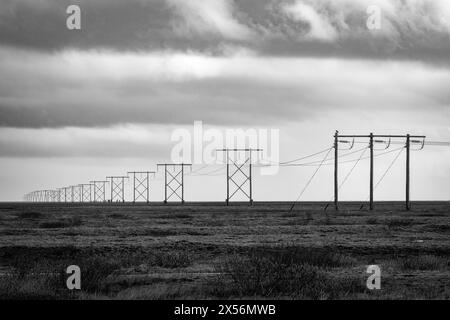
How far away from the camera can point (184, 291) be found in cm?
2095

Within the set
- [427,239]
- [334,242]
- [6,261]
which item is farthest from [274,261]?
[427,239]

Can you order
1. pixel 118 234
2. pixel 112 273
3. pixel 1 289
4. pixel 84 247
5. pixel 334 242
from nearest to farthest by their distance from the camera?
pixel 1 289
pixel 112 273
pixel 84 247
pixel 334 242
pixel 118 234

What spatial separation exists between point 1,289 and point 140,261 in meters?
9.62

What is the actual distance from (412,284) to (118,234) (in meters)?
25.2

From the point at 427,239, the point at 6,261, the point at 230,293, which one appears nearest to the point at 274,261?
the point at 230,293

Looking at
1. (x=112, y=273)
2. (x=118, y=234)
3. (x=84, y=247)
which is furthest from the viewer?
(x=118, y=234)

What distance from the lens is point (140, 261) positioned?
98.1ft
